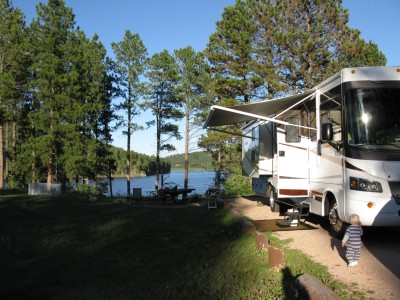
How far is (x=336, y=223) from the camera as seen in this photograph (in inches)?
297

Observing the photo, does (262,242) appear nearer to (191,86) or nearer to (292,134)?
(292,134)

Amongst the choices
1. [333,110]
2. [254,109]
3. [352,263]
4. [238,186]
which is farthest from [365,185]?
[238,186]

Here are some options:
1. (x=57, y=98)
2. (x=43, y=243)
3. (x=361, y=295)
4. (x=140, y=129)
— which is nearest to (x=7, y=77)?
(x=57, y=98)

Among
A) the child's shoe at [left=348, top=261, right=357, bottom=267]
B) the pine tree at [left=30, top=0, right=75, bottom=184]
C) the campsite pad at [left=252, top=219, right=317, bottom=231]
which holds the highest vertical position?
the pine tree at [left=30, top=0, right=75, bottom=184]

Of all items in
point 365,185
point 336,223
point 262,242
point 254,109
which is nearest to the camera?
point 365,185

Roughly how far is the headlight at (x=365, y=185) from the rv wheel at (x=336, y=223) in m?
0.97

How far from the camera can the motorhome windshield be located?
6570mm

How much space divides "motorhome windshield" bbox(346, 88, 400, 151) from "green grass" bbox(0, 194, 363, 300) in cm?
232

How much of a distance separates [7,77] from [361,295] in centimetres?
2960

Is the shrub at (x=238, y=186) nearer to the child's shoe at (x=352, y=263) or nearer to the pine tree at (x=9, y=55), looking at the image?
the child's shoe at (x=352, y=263)

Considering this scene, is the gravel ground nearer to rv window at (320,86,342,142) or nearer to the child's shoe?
the child's shoe

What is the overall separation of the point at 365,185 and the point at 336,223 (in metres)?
1.42

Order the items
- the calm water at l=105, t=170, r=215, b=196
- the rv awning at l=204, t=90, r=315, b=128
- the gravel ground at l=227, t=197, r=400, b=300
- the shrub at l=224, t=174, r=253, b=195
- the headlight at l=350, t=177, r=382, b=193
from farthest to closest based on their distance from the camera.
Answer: the calm water at l=105, t=170, r=215, b=196 → the shrub at l=224, t=174, r=253, b=195 → the rv awning at l=204, t=90, r=315, b=128 → the headlight at l=350, t=177, r=382, b=193 → the gravel ground at l=227, t=197, r=400, b=300

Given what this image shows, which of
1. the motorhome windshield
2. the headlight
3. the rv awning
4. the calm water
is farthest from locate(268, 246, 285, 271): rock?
the calm water
